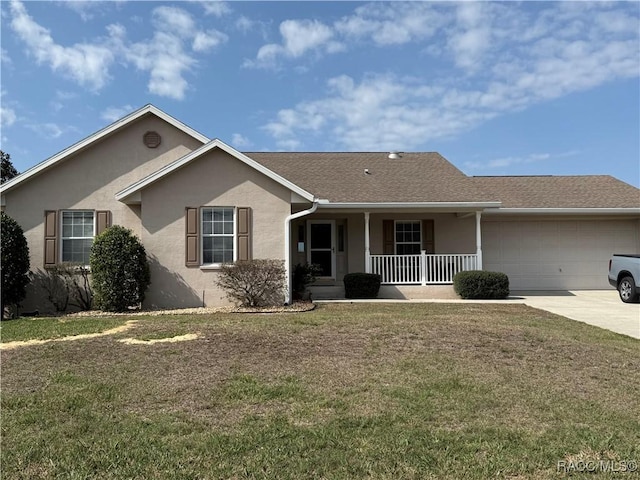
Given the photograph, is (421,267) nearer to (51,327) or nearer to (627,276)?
(627,276)

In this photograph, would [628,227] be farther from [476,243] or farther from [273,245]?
[273,245]

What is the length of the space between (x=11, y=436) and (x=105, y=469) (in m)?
1.18

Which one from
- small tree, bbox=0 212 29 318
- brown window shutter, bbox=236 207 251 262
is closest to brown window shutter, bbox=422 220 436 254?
brown window shutter, bbox=236 207 251 262

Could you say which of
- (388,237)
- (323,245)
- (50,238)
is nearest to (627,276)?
(388,237)

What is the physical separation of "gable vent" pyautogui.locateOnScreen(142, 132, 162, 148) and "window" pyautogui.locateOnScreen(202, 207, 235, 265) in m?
2.96

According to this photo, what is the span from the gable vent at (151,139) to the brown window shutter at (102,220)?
228 cm

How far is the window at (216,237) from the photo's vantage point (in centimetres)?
1255

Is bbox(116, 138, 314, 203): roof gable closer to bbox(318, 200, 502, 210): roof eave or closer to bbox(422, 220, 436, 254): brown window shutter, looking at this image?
bbox(318, 200, 502, 210): roof eave

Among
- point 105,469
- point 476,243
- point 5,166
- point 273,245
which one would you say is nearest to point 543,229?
point 476,243

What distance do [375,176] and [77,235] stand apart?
9623 millimetres

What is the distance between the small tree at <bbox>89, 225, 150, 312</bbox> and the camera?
11359 millimetres

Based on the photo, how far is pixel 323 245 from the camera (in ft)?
52.9

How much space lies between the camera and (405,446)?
12.3ft

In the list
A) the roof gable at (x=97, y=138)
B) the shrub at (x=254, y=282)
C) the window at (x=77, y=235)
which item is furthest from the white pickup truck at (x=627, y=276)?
the window at (x=77, y=235)
